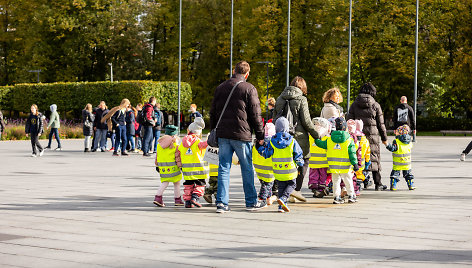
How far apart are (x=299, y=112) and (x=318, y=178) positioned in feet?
4.91

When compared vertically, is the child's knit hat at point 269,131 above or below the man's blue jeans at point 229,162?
above

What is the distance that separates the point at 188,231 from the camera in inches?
332

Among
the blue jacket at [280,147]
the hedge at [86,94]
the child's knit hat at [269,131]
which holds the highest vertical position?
the hedge at [86,94]

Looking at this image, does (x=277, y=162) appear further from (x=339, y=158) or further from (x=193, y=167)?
(x=339, y=158)

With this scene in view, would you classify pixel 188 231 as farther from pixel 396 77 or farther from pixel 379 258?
pixel 396 77

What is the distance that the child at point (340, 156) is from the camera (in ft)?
37.2

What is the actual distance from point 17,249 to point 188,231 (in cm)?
203

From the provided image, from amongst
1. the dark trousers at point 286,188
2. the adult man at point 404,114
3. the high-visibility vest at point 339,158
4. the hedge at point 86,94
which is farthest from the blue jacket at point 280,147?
the hedge at point 86,94

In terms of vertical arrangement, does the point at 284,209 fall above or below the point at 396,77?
below

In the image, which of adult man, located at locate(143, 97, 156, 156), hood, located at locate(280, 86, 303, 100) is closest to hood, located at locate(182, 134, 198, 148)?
hood, located at locate(280, 86, 303, 100)

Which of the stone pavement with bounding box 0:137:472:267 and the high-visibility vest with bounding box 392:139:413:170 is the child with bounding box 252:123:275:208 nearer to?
the stone pavement with bounding box 0:137:472:267

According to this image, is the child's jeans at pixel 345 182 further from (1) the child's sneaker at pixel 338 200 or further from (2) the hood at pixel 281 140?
(2) the hood at pixel 281 140

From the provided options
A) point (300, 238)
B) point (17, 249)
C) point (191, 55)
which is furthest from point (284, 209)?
point (191, 55)

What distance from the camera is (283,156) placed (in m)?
10.3
